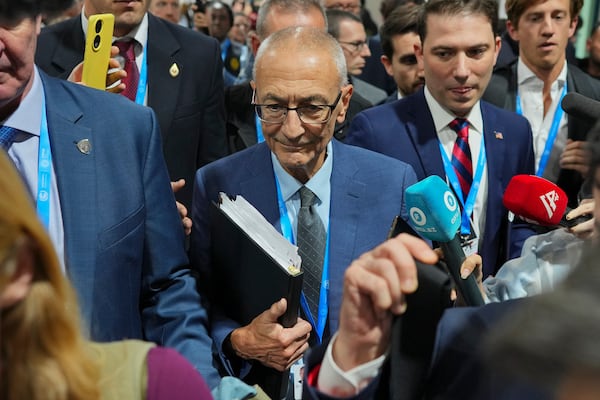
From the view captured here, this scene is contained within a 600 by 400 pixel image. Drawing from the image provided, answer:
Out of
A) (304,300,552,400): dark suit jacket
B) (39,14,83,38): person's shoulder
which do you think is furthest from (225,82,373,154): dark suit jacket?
(304,300,552,400): dark suit jacket

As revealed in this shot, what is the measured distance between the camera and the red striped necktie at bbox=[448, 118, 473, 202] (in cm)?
349

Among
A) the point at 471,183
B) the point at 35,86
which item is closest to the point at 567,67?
the point at 471,183

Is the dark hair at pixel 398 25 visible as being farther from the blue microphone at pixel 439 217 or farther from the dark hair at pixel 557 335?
the dark hair at pixel 557 335

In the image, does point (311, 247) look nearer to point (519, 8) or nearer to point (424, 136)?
point (424, 136)

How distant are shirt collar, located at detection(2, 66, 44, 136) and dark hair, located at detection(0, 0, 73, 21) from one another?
0.97ft

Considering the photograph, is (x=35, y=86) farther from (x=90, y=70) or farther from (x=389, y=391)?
(x=389, y=391)

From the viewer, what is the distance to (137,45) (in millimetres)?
3932

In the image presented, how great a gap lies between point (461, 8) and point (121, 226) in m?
1.99

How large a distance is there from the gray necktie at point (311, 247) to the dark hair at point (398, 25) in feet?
7.97

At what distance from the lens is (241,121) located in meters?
4.48

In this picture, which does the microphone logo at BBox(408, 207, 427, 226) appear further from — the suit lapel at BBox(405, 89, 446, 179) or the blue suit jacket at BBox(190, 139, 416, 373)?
the suit lapel at BBox(405, 89, 446, 179)

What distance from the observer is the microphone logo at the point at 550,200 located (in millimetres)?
2756

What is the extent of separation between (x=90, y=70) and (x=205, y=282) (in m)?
0.70

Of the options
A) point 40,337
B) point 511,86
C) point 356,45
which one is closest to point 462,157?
point 511,86
